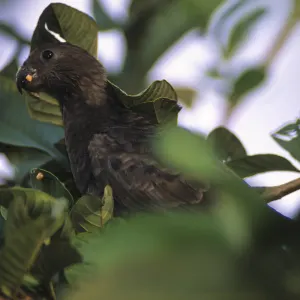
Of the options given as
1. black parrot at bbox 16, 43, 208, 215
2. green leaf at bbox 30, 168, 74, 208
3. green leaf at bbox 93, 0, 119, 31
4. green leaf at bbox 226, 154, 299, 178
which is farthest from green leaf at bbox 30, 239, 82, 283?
green leaf at bbox 93, 0, 119, 31

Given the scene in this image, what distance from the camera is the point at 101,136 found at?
2.36m

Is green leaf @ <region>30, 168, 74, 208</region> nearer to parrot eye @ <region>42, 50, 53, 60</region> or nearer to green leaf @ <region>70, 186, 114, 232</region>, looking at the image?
green leaf @ <region>70, 186, 114, 232</region>

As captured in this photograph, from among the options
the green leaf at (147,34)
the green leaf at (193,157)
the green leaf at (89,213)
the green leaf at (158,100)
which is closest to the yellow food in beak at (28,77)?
the green leaf at (147,34)

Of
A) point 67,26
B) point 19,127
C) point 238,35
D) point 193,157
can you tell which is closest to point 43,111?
point 19,127

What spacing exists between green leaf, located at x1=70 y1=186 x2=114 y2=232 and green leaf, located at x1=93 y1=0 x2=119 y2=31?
80cm

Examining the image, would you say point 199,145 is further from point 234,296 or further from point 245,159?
point 245,159

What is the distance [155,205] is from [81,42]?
645mm

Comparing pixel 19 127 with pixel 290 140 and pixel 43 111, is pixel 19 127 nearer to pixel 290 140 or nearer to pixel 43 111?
pixel 43 111

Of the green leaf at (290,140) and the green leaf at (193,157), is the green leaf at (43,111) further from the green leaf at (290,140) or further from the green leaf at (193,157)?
the green leaf at (193,157)

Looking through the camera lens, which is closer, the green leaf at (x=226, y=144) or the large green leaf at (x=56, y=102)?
the large green leaf at (x=56, y=102)

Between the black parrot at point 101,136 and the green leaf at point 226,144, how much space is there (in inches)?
5.3

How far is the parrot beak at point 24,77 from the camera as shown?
2316mm

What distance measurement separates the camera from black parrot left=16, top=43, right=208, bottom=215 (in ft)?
6.61

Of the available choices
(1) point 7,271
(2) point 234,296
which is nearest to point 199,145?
(2) point 234,296
